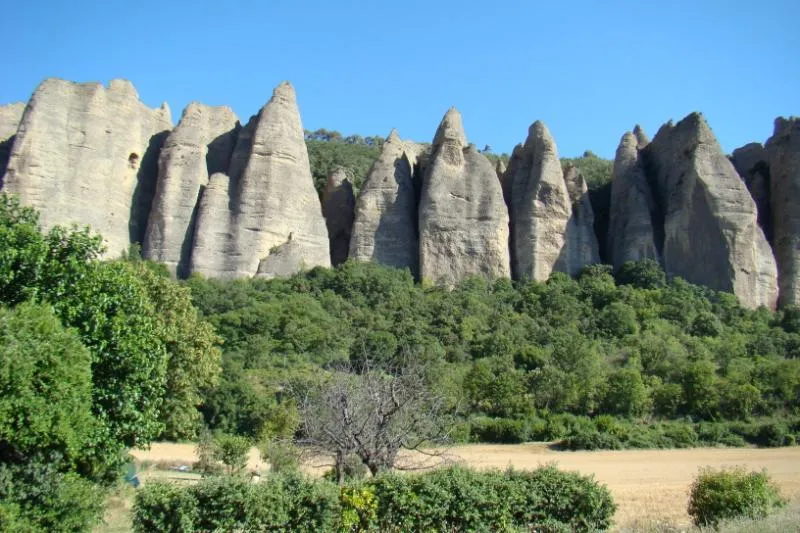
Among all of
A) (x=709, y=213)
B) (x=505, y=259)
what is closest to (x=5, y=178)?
(x=505, y=259)

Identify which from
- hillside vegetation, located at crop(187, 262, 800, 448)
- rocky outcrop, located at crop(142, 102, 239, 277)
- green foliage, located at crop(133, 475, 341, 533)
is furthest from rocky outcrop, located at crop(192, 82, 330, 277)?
green foliage, located at crop(133, 475, 341, 533)

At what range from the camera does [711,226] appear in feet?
121

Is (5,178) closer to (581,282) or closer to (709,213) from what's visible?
(581,282)

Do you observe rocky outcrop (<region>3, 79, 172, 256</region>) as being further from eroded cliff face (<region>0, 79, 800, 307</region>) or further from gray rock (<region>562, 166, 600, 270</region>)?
gray rock (<region>562, 166, 600, 270</region>)

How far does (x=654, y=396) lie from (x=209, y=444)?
17.4 metres

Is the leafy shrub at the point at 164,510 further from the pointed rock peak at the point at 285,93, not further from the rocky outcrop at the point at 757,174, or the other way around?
the rocky outcrop at the point at 757,174

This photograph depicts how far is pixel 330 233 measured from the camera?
4306cm

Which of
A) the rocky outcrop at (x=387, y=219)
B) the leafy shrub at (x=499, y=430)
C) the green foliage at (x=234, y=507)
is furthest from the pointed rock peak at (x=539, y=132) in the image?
the green foliage at (x=234, y=507)

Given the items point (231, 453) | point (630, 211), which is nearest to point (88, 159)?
point (231, 453)

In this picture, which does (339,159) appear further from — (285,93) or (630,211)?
(630,211)

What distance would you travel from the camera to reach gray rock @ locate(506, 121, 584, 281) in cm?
3875

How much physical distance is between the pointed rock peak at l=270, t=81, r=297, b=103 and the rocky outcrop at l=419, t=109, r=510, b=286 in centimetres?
894

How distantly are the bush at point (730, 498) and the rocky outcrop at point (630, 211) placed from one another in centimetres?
2947

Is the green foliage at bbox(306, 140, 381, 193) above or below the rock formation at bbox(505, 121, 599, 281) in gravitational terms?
above
